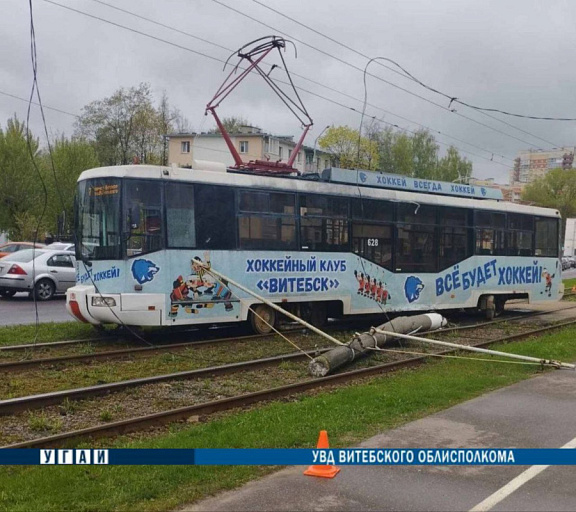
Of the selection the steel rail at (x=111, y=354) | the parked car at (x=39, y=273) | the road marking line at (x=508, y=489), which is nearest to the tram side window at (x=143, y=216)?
the steel rail at (x=111, y=354)

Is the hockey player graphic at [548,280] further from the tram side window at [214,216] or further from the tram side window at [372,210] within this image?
the tram side window at [214,216]

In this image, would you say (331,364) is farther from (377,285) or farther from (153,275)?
(377,285)

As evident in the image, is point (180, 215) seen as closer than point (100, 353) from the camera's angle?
No

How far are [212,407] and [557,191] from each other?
92.9m

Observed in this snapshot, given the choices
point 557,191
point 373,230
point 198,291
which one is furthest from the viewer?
point 557,191

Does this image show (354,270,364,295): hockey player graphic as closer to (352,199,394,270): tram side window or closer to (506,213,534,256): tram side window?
(352,199,394,270): tram side window

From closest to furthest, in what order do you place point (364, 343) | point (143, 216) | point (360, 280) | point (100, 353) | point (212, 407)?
point (212, 407) → point (100, 353) → point (364, 343) → point (143, 216) → point (360, 280)

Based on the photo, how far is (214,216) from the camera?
42.5ft

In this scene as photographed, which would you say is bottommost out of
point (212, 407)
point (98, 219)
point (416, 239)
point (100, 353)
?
point (212, 407)

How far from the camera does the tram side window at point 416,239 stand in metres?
16.3

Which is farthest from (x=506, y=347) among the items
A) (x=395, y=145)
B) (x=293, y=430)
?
(x=395, y=145)

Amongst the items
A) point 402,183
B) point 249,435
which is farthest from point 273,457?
point 402,183

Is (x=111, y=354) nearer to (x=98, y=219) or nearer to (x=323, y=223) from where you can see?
(x=98, y=219)

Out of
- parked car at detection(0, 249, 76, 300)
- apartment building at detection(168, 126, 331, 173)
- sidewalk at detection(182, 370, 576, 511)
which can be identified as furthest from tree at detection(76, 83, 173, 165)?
sidewalk at detection(182, 370, 576, 511)
